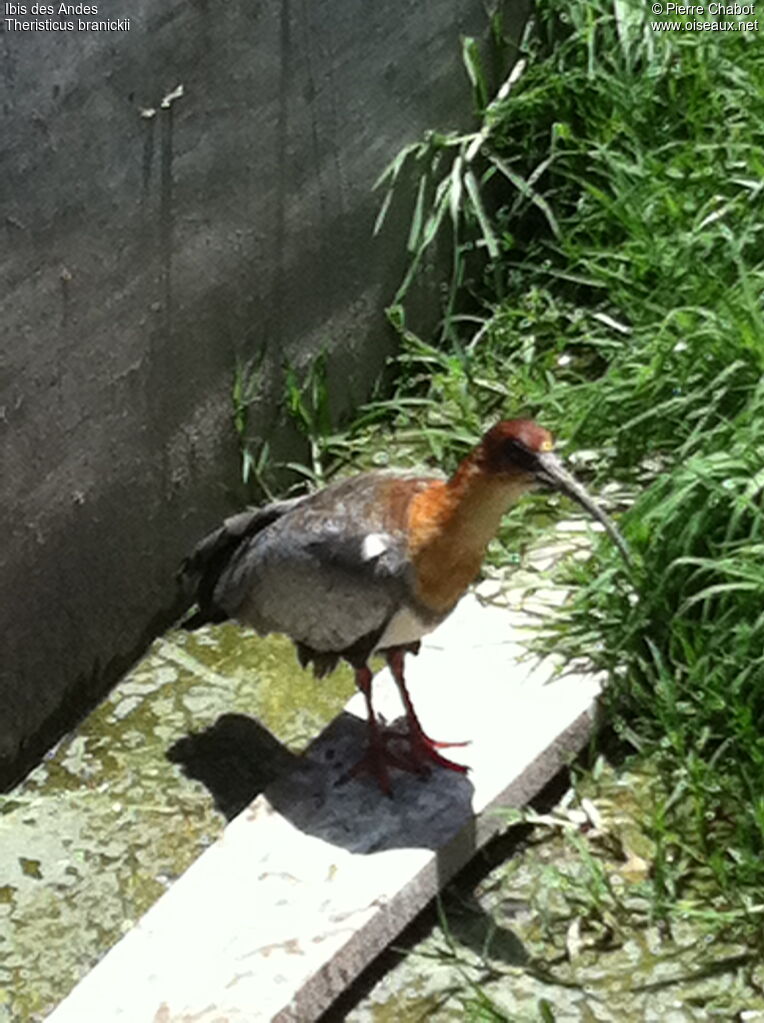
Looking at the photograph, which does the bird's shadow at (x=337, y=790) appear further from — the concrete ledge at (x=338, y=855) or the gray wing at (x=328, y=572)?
the gray wing at (x=328, y=572)

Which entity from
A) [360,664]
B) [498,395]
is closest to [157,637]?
[360,664]

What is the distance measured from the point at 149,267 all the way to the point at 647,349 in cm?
119

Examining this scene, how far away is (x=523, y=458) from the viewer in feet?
11.9

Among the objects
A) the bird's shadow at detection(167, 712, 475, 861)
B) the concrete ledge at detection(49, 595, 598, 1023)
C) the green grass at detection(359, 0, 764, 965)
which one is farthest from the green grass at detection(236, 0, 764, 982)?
the bird's shadow at detection(167, 712, 475, 861)

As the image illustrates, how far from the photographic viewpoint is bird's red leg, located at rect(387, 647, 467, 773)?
3.96 meters

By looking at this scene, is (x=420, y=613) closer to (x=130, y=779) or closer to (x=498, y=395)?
(x=130, y=779)

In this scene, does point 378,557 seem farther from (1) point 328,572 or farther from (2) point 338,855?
(2) point 338,855

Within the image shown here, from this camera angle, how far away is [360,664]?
3.89 metres

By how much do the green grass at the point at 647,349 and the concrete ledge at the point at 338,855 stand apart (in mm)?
198

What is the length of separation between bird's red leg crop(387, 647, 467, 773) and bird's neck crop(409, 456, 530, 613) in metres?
0.23

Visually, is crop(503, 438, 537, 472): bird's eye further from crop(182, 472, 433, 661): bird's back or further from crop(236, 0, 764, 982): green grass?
crop(236, 0, 764, 982): green grass

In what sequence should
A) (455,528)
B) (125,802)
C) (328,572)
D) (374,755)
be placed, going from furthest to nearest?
1. (125,802)
2. (374,755)
3. (328,572)
4. (455,528)

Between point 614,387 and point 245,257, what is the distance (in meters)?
→ 0.92

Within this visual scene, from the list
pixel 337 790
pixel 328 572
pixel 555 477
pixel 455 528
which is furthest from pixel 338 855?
pixel 555 477
